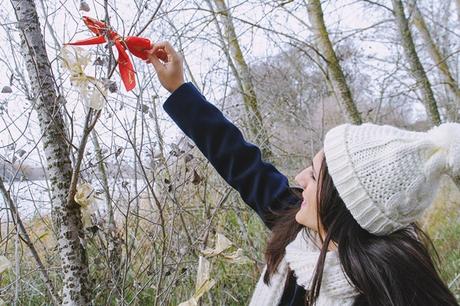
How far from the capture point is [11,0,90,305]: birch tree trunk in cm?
141

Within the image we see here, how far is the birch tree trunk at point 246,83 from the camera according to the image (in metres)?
3.42

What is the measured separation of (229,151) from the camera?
168cm

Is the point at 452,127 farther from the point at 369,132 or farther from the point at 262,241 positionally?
the point at 262,241

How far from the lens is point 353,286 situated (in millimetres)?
1302

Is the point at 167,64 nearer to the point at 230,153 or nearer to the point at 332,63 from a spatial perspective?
the point at 230,153

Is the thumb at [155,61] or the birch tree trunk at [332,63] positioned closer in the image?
the thumb at [155,61]

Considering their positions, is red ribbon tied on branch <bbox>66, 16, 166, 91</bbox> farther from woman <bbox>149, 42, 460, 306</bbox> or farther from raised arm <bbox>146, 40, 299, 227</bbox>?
raised arm <bbox>146, 40, 299, 227</bbox>

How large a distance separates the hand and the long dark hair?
1.90 ft

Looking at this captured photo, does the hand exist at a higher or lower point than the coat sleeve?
higher

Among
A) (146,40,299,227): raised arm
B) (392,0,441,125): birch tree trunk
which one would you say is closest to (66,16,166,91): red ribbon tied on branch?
(146,40,299,227): raised arm

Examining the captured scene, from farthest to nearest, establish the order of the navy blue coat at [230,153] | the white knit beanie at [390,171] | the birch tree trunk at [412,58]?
the birch tree trunk at [412,58] → the navy blue coat at [230,153] → the white knit beanie at [390,171]

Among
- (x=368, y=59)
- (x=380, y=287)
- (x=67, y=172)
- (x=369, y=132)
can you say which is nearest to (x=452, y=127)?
(x=369, y=132)

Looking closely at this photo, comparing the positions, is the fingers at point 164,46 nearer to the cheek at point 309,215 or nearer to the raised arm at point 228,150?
the raised arm at point 228,150

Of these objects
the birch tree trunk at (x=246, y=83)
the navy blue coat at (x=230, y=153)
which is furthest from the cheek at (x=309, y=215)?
the birch tree trunk at (x=246, y=83)
